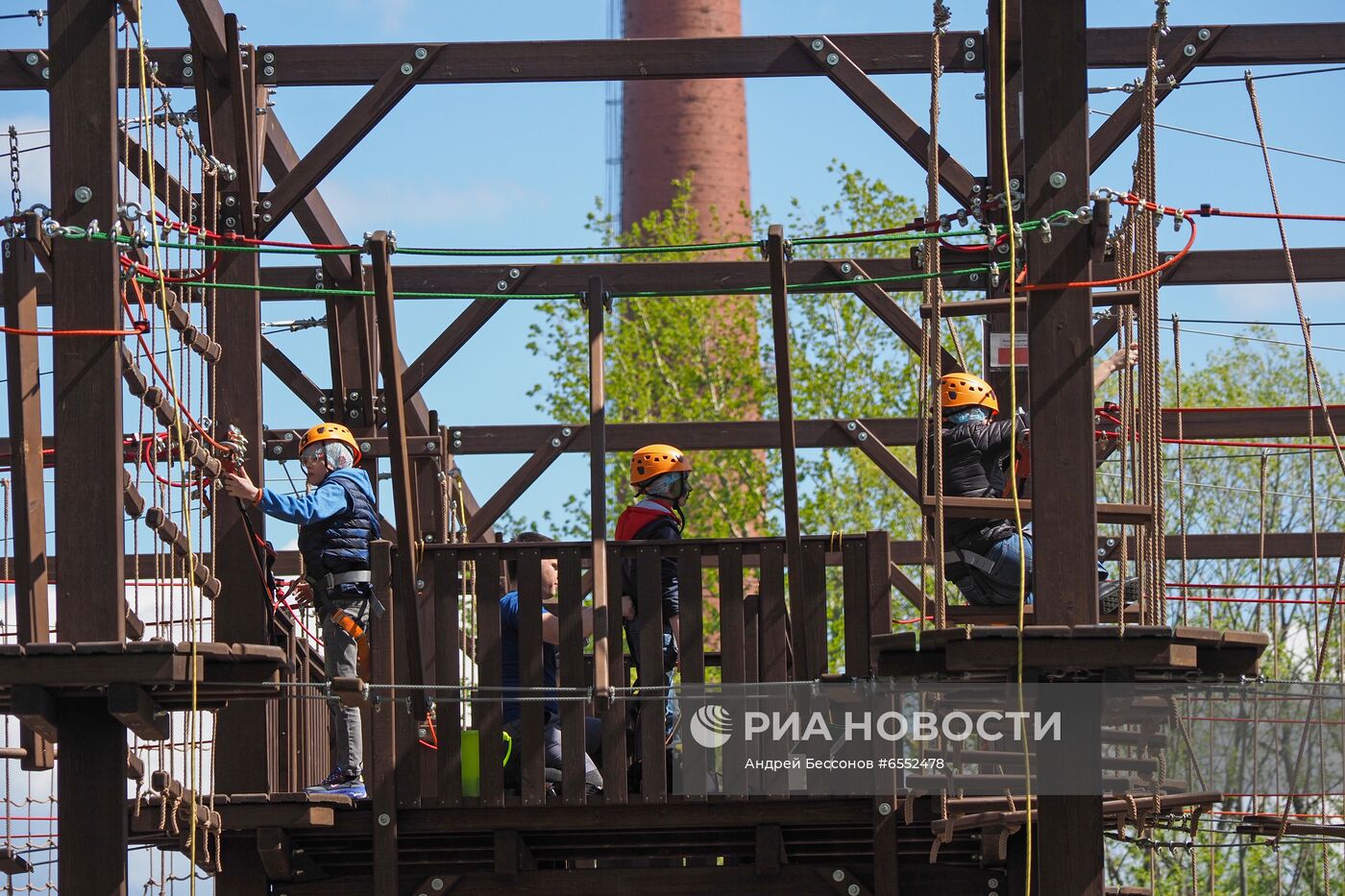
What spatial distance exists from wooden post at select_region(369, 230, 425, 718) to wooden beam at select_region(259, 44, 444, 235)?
2.53 meters

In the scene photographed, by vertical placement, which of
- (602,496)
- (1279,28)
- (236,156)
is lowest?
(602,496)

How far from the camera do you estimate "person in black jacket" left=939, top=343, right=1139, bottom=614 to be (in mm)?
9594

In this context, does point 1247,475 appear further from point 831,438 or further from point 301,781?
point 301,781

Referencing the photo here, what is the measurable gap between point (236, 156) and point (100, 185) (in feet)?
9.29

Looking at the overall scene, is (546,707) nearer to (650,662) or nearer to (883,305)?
(650,662)

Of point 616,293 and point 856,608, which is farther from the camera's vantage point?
point 616,293

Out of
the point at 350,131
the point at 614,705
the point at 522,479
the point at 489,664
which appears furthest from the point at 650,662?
the point at 522,479

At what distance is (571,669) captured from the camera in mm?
9438

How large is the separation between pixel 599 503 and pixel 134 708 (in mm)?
2070

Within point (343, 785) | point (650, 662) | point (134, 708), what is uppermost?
point (650, 662)

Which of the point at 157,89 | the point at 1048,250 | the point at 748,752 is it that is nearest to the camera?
the point at 1048,250

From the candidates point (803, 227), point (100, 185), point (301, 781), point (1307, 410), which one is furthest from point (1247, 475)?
point (100, 185)

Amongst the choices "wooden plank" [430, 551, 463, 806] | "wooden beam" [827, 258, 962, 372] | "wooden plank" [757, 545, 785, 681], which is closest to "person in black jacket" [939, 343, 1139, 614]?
"wooden plank" [757, 545, 785, 681]

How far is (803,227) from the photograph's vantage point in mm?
36469
